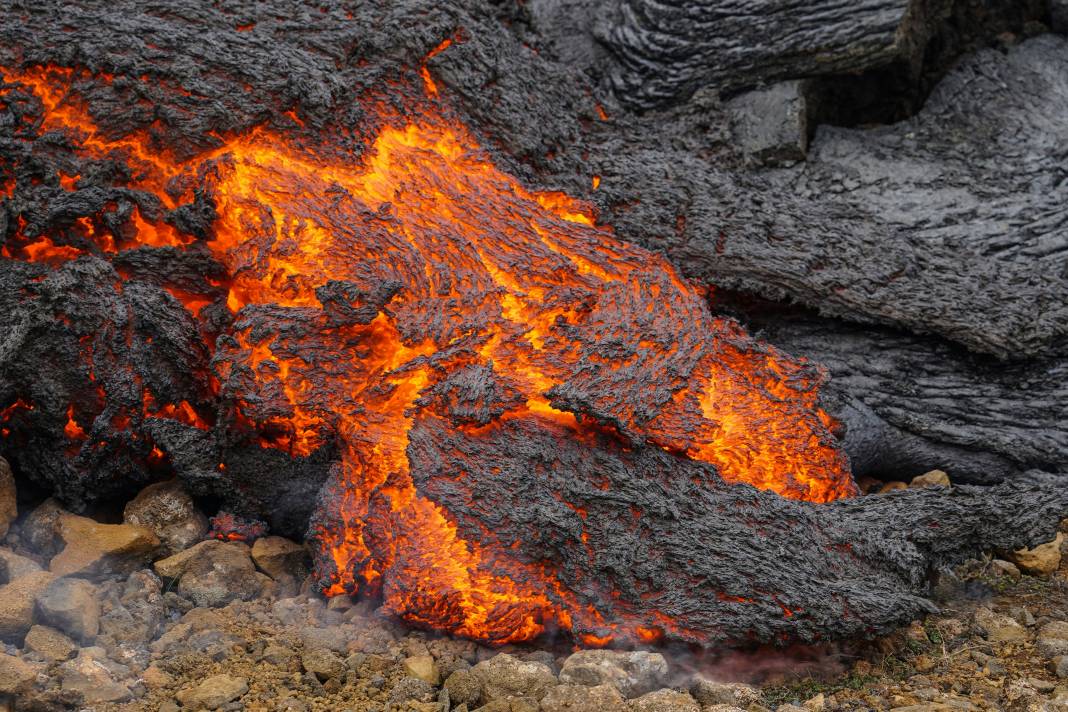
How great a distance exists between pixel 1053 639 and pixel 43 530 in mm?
3603

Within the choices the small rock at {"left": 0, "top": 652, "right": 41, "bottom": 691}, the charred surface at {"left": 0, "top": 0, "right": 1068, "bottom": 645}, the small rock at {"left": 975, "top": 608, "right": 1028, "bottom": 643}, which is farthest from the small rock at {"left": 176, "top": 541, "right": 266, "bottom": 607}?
the small rock at {"left": 975, "top": 608, "right": 1028, "bottom": 643}

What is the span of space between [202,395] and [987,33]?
4.39 m

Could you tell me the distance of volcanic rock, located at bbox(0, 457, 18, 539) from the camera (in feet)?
13.2

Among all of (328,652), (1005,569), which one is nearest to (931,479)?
(1005,569)

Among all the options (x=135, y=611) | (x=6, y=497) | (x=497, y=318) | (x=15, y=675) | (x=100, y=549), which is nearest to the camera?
(x=15, y=675)

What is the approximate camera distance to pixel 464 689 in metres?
3.33

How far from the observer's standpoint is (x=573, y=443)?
159 inches

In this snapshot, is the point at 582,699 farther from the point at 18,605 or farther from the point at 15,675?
the point at 18,605

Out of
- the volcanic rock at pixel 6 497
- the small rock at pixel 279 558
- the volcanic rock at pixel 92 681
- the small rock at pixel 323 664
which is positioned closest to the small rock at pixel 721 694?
the small rock at pixel 323 664

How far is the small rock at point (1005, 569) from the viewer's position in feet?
13.7

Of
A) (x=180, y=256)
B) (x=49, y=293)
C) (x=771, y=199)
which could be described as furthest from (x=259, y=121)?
(x=771, y=199)

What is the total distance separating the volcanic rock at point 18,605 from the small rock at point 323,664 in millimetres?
895

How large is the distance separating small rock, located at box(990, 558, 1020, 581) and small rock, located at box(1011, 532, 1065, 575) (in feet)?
0.12

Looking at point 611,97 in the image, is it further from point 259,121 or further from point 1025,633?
point 1025,633
